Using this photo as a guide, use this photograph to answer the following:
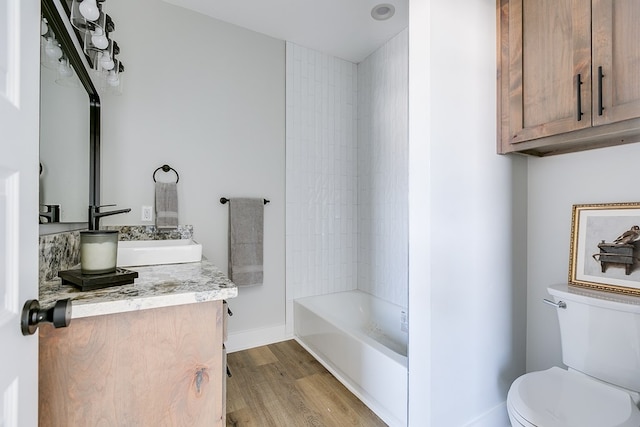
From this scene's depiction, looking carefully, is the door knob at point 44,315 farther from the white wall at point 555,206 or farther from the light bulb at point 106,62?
the white wall at point 555,206

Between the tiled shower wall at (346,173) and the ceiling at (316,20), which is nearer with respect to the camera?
the ceiling at (316,20)

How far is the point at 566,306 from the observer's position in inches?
55.6

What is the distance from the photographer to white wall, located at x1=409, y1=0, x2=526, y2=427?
1.36 metres

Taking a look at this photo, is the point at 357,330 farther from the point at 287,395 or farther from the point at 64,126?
the point at 64,126

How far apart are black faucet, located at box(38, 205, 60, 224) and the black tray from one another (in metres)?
0.31

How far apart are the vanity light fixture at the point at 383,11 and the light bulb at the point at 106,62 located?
71.4 inches

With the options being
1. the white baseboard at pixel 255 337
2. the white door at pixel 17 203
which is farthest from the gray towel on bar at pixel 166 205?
the white door at pixel 17 203

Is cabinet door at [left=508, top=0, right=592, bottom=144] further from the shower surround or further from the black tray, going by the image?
the black tray

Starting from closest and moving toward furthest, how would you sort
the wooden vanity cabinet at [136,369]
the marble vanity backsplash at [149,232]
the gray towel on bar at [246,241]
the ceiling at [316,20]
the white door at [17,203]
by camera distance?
the white door at [17,203], the wooden vanity cabinet at [136,369], the marble vanity backsplash at [149,232], the ceiling at [316,20], the gray towel on bar at [246,241]

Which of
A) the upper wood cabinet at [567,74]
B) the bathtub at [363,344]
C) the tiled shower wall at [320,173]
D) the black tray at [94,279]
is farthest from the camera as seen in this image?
the tiled shower wall at [320,173]

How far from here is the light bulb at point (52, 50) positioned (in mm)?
1114

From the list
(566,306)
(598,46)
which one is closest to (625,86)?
(598,46)

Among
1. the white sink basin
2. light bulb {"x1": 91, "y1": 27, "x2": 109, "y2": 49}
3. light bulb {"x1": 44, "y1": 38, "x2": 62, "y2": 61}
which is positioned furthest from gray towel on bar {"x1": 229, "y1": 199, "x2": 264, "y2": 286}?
light bulb {"x1": 44, "y1": 38, "x2": 62, "y2": 61}

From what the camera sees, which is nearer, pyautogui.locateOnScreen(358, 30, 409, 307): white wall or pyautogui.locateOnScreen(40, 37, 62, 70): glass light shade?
pyautogui.locateOnScreen(40, 37, 62, 70): glass light shade
